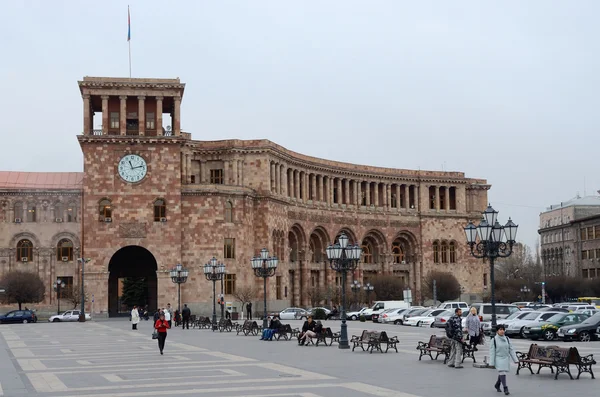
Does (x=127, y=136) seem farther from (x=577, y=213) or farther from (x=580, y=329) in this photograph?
(x=577, y=213)

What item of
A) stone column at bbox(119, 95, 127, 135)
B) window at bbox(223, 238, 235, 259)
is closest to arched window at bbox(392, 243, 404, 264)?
window at bbox(223, 238, 235, 259)

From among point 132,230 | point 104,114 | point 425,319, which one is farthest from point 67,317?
point 425,319

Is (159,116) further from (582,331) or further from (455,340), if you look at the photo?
(455,340)

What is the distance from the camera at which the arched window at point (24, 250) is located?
7625 cm

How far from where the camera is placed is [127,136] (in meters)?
73.6

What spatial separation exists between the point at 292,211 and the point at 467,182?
1152 inches

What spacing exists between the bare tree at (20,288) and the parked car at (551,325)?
45921 mm

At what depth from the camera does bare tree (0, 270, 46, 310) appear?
7156cm

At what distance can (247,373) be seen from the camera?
2352 cm

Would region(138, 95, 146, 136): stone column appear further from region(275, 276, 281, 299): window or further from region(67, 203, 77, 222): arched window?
region(275, 276, 281, 299): window

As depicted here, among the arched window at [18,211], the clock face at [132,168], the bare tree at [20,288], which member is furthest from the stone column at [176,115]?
the bare tree at [20,288]

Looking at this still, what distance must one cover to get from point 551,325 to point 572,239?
272ft

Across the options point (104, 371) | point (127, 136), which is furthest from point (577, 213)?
point (104, 371)

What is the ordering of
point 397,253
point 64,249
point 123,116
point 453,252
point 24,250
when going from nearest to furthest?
point 123,116
point 24,250
point 64,249
point 397,253
point 453,252
